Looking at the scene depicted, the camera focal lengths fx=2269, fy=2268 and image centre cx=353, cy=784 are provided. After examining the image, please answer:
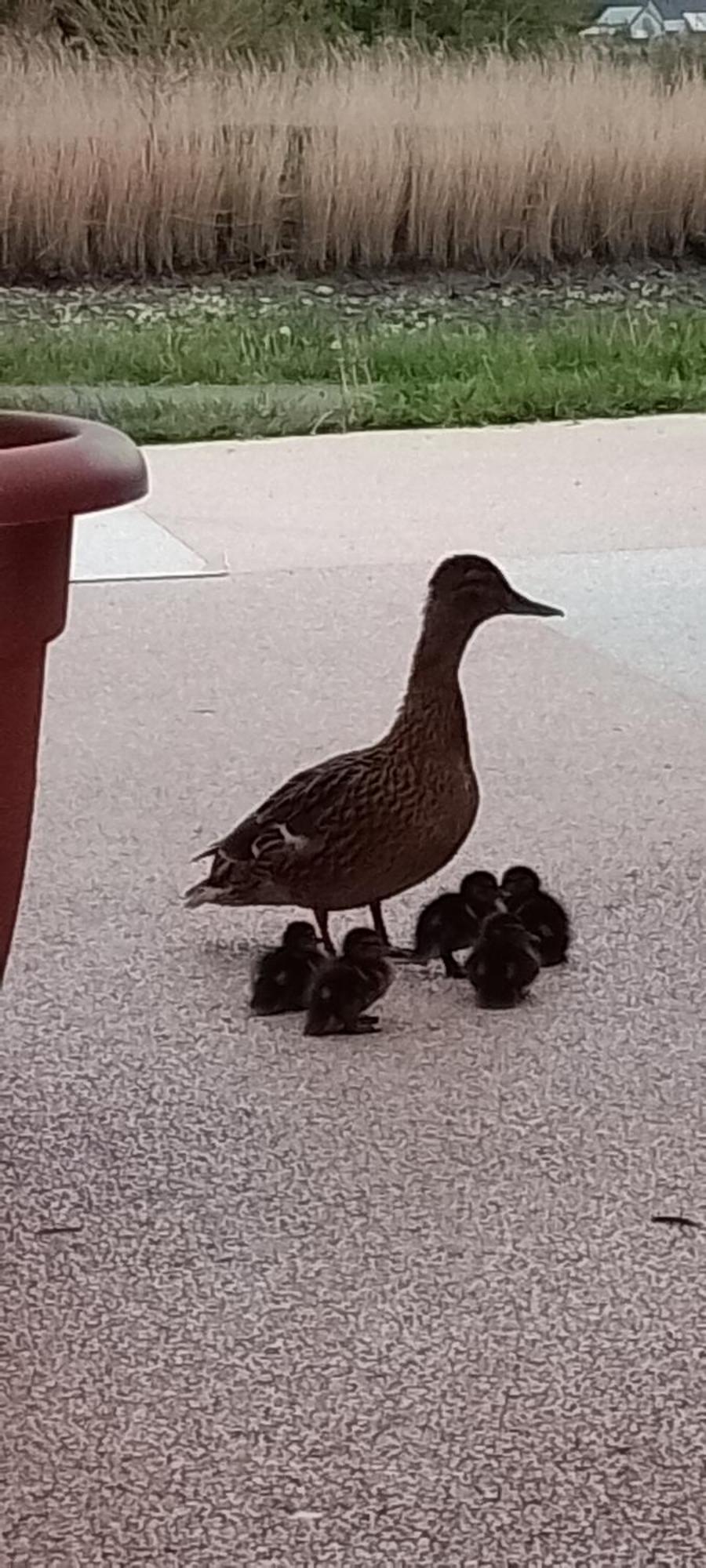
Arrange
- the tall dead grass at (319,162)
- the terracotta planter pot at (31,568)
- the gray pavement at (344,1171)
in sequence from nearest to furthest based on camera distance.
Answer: the gray pavement at (344,1171) → the terracotta planter pot at (31,568) → the tall dead grass at (319,162)

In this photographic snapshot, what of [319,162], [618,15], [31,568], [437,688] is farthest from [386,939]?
[618,15]

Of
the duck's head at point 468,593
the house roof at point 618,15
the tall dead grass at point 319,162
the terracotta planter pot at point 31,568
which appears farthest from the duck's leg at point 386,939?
the house roof at point 618,15

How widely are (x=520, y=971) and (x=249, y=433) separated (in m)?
0.98

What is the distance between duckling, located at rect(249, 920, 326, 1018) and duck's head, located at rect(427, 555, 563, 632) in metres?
0.21

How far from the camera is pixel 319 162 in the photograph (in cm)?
201

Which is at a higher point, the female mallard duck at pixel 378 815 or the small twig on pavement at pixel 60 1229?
the female mallard duck at pixel 378 815

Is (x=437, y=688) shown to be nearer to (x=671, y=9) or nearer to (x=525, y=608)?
(x=525, y=608)

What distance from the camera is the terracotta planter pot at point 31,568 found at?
0.94 meters

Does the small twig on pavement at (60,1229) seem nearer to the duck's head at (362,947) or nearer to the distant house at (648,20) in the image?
the duck's head at (362,947)

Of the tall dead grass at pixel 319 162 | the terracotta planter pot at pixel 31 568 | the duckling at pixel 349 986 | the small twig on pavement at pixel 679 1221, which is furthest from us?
the tall dead grass at pixel 319 162

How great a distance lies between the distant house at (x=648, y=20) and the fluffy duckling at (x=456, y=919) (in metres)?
0.98

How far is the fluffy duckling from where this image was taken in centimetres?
134

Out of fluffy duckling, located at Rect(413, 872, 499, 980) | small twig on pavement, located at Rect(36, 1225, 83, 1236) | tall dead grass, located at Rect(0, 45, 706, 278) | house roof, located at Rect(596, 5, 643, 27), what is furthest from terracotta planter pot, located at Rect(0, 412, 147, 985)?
house roof, located at Rect(596, 5, 643, 27)

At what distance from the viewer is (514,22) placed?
1.95 metres
